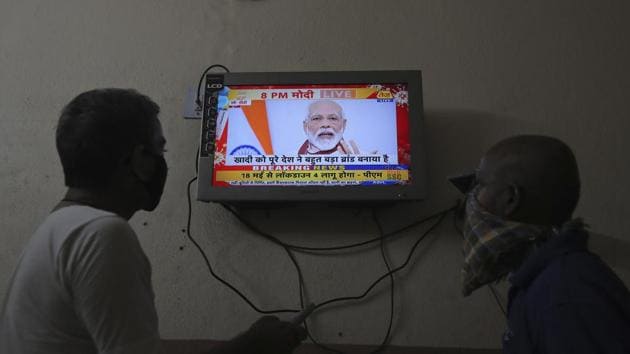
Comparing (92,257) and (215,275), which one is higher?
(92,257)

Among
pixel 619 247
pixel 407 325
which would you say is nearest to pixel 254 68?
pixel 407 325

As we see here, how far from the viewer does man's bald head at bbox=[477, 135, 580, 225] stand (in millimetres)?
837

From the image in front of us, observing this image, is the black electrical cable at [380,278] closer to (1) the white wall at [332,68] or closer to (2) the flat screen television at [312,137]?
(1) the white wall at [332,68]

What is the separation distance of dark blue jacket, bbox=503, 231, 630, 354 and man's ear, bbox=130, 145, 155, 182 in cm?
77

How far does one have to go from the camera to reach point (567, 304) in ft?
2.34

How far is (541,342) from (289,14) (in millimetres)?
1425

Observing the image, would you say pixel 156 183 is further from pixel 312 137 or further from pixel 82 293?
pixel 312 137

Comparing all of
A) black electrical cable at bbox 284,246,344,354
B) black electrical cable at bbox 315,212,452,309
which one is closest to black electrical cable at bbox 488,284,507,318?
black electrical cable at bbox 315,212,452,309

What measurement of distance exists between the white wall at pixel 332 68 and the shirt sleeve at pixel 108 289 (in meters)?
0.76

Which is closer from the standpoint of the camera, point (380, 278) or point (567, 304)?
point (567, 304)

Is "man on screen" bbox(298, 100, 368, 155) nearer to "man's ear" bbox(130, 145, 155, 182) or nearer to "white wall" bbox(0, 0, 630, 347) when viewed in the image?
"white wall" bbox(0, 0, 630, 347)

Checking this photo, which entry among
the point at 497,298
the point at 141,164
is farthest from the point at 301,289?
the point at 141,164

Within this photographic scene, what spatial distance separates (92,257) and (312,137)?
0.87 metres

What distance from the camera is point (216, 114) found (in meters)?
1.54
